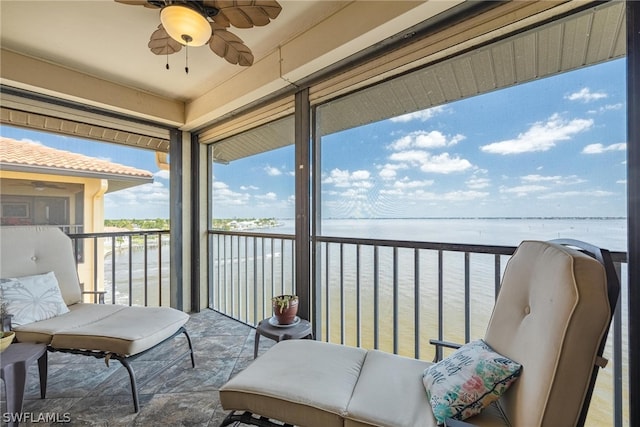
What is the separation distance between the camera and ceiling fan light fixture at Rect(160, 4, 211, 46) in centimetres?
141

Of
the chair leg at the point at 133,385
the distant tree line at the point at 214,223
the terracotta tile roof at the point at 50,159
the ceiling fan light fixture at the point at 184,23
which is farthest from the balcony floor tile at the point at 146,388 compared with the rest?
the ceiling fan light fixture at the point at 184,23

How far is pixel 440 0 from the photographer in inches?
58.7

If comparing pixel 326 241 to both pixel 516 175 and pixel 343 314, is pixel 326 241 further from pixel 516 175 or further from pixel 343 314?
pixel 516 175

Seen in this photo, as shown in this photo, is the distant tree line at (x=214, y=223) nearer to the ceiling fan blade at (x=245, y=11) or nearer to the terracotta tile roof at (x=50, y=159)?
the terracotta tile roof at (x=50, y=159)

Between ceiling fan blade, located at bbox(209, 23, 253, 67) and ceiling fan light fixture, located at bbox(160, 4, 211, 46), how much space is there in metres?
0.15

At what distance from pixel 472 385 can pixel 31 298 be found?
2.74m

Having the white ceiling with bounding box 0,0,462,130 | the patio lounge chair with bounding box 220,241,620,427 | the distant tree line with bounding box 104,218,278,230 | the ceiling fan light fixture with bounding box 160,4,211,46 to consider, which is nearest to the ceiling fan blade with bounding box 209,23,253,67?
the ceiling fan light fixture with bounding box 160,4,211,46

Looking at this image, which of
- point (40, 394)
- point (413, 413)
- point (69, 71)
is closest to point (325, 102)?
point (413, 413)

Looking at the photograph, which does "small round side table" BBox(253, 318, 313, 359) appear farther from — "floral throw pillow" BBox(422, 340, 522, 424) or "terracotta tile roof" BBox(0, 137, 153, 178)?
"terracotta tile roof" BBox(0, 137, 153, 178)

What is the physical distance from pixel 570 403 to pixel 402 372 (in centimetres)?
64

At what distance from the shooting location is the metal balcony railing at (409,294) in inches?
54.9

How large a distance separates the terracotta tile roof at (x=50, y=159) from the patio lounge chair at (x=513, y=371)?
9.81 feet

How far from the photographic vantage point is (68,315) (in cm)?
203

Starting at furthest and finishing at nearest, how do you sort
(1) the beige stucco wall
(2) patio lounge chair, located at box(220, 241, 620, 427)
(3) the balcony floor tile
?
(1) the beige stucco wall
(3) the balcony floor tile
(2) patio lounge chair, located at box(220, 241, 620, 427)
